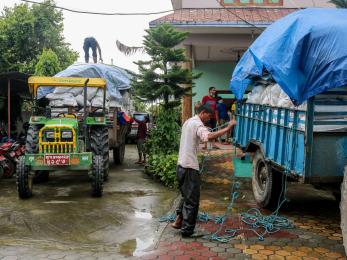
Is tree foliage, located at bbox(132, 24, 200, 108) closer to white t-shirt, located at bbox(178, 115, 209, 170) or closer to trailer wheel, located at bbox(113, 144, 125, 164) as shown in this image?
trailer wheel, located at bbox(113, 144, 125, 164)

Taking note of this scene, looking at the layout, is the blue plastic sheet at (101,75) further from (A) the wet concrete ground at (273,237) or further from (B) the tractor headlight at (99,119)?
(A) the wet concrete ground at (273,237)

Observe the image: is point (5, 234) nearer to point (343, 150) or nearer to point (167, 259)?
point (167, 259)

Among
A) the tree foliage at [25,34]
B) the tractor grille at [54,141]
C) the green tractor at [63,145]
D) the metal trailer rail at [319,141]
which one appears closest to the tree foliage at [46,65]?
the tree foliage at [25,34]

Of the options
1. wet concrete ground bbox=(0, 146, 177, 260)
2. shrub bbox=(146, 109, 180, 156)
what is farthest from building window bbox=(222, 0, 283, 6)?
wet concrete ground bbox=(0, 146, 177, 260)

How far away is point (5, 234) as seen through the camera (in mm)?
5664

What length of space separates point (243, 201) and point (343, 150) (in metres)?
2.62

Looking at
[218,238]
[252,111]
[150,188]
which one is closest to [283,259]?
[218,238]

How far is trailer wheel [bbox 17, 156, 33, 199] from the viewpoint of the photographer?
24.5 ft

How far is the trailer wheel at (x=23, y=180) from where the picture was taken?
746 centimetres

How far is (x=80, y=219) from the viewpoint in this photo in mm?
6391

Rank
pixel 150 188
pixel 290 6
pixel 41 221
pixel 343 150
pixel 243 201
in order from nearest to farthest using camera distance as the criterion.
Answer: pixel 343 150
pixel 41 221
pixel 243 201
pixel 150 188
pixel 290 6

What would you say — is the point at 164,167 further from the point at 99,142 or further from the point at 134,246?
the point at 134,246

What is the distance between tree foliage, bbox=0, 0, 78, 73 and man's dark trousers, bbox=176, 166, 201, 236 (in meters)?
15.7

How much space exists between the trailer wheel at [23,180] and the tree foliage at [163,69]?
131 inches
